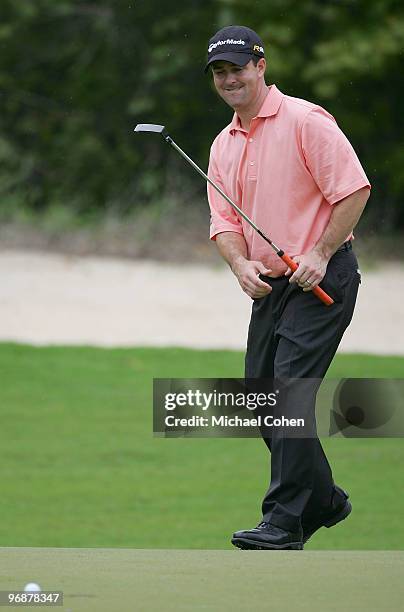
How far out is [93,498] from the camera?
7020mm

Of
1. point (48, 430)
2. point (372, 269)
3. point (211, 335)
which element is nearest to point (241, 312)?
point (211, 335)

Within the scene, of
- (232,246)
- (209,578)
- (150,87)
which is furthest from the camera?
(150,87)

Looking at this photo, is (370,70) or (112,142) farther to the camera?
(112,142)

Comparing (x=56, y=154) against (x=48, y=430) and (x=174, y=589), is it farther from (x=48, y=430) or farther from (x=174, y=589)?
(x=174, y=589)

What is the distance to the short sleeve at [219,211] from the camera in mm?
3842

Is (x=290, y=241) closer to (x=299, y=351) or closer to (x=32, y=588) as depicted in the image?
(x=299, y=351)

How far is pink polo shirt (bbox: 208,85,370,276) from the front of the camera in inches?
141

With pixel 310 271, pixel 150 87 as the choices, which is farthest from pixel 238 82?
pixel 150 87

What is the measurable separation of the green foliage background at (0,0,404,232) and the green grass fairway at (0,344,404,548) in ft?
12.3

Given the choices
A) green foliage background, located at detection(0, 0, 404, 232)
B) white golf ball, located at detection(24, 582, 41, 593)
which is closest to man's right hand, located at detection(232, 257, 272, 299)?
white golf ball, located at detection(24, 582, 41, 593)

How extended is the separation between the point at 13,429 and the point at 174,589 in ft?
20.2

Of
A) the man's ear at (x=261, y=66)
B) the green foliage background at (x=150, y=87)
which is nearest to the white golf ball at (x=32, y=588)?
the man's ear at (x=261, y=66)

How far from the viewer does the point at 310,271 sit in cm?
356

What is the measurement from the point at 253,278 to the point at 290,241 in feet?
0.48
